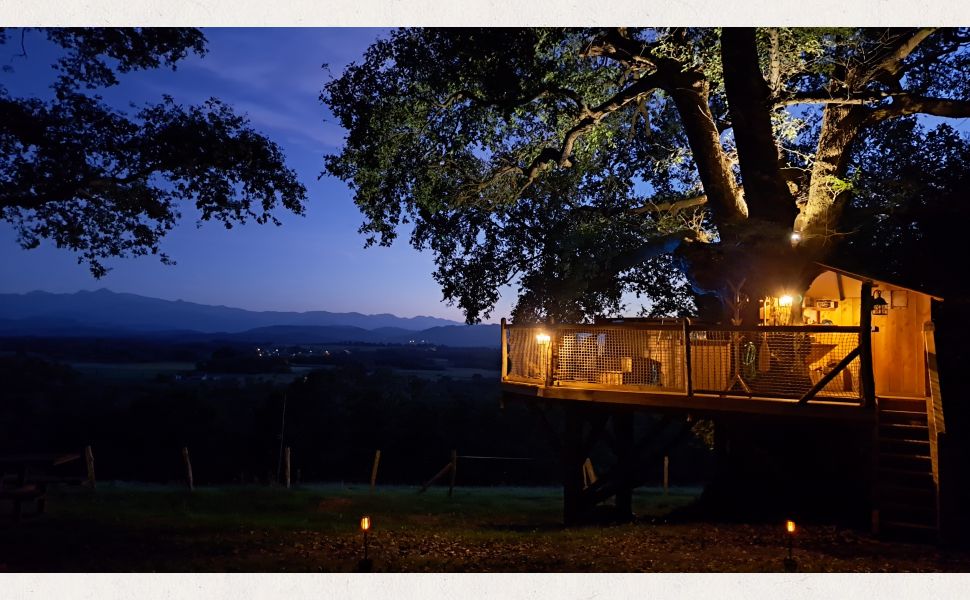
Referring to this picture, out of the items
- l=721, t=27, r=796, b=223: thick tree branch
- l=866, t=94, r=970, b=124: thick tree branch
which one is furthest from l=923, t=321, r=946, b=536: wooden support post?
l=866, t=94, r=970, b=124: thick tree branch

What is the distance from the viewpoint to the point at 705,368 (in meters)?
10.6

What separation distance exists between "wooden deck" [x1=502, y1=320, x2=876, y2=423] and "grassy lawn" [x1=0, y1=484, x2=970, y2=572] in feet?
6.23

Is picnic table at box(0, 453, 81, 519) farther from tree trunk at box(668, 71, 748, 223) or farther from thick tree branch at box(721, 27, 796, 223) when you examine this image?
thick tree branch at box(721, 27, 796, 223)

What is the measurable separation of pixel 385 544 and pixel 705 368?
5.58 meters

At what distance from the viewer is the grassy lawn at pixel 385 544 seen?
847 centimetres

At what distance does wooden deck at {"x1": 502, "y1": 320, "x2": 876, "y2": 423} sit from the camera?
377 inches

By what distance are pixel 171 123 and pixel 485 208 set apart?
7.11 metres

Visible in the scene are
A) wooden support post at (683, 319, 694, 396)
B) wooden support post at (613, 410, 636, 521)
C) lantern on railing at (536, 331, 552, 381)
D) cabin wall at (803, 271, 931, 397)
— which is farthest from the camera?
wooden support post at (613, 410, 636, 521)

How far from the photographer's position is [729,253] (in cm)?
1237

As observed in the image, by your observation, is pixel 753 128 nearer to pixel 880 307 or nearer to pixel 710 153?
pixel 710 153

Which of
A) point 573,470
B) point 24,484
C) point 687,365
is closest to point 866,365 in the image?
point 687,365
